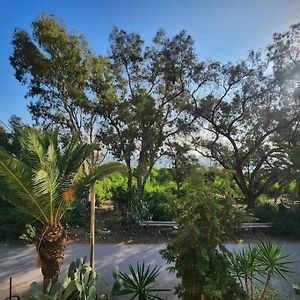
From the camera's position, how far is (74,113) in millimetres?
16391

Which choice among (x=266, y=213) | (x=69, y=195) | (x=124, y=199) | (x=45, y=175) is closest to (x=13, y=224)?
(x=124, y=199)

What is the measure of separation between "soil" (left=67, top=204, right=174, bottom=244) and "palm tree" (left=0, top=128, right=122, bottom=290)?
15.5 ft

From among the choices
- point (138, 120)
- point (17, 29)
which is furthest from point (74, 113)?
point (17, 29)

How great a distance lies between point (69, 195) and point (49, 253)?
1.25m

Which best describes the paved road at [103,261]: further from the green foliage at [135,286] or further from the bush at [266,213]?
the bush at [266,213]

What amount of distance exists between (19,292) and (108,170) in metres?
3.41

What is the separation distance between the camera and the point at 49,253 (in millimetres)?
7008

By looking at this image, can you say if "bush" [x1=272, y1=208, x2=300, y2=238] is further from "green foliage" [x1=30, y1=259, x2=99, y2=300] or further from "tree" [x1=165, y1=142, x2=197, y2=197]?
"green foliage" [x1=30, y1=259, x2=99, y2=300]

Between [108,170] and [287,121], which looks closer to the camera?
Result: [108,170]

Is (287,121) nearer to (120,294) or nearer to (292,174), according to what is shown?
(292,174)

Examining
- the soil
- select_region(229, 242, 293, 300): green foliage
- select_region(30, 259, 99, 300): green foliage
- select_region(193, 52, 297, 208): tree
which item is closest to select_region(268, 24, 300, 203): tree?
select_region(193, 52, 297, 208): tree

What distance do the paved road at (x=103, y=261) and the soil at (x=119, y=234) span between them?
0.57 meters

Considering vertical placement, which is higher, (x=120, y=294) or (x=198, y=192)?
(x=198, y=192)

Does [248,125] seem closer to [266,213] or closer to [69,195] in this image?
[266,213]
